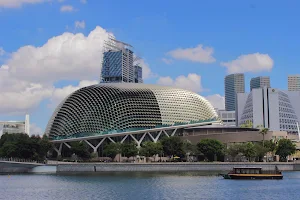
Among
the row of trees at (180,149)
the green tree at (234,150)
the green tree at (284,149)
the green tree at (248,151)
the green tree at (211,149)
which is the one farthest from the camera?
the green tree at (284,149)

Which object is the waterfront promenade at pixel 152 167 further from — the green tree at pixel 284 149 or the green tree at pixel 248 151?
the green tree at pixel 284 149

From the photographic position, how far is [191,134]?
178125 mm

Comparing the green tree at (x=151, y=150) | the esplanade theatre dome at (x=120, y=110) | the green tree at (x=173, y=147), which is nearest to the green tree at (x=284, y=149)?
the green tree at (x=173, y=147)

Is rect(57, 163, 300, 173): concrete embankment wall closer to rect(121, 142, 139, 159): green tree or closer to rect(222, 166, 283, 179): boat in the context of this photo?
rect(121, 142, 139, 159): green tree

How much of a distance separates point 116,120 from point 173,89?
28.6 m

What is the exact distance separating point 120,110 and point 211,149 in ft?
155

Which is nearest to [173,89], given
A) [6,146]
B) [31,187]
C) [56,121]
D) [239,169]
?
[56,121]

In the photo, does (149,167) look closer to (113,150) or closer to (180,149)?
(180,149)

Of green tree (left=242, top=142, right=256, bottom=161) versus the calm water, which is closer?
the calm water

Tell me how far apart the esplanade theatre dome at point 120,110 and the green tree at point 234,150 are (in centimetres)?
3723

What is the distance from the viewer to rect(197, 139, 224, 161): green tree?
14025cm

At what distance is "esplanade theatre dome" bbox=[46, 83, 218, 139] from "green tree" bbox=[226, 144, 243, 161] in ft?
122

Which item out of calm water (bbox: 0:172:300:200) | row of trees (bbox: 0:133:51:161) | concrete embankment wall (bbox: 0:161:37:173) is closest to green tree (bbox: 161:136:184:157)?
row of trees (bbox: 0:133:51:161)

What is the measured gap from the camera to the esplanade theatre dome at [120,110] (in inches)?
6934
